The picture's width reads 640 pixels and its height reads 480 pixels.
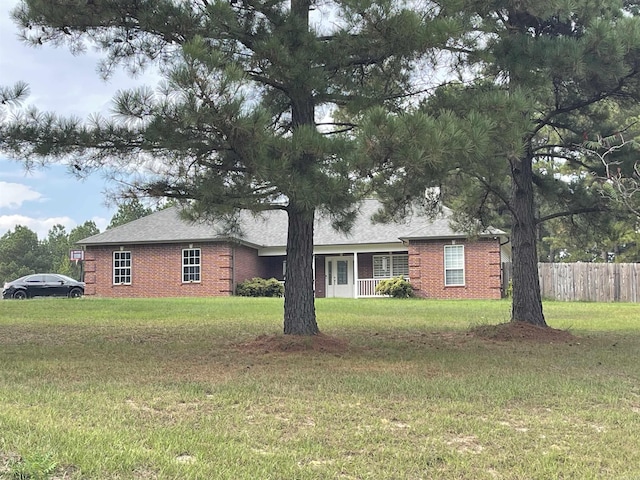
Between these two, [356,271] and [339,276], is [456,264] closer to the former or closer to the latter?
[356,271]

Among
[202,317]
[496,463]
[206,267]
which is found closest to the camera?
[496,463]

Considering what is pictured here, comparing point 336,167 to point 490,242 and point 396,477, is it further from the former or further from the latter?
point 490,242

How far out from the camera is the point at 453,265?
76.8 feet

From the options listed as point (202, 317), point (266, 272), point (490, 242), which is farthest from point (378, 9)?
point (266, 272)

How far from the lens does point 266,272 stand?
27.5m

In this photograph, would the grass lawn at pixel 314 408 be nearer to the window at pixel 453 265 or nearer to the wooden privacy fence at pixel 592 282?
the window at pixel 453 265

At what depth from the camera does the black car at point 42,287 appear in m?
24.8

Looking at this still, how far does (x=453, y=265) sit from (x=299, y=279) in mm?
15486

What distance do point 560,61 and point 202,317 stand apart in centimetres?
927

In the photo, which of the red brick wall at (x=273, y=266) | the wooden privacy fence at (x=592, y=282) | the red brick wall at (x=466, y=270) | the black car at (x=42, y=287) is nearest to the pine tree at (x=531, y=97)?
the red brick wall at (x=466, y=270)

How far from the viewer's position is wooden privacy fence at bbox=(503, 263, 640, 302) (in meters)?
23.0

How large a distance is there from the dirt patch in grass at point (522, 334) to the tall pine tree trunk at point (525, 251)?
38cm

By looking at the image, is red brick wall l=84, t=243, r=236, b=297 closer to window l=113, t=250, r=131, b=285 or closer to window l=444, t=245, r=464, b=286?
window l=113, t=250, r=131, b=285

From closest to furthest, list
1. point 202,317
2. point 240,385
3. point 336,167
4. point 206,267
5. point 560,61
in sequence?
point 240,385 < point 336,167 < point 560,61 < point 202,317 < point 206,267
